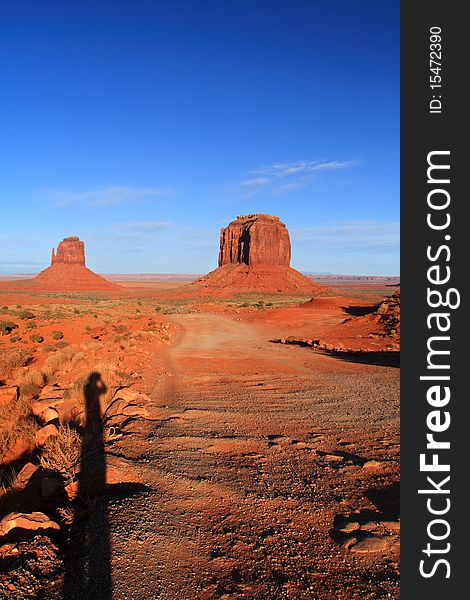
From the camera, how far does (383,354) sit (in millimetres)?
14305

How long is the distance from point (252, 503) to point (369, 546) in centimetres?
127

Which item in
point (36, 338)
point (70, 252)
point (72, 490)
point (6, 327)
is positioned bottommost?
point (72, 490)

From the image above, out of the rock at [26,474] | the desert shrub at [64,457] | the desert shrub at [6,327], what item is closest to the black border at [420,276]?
the desert shrub at [64,457]

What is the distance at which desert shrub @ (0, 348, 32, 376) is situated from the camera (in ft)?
40.1

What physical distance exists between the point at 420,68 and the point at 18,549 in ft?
17.6

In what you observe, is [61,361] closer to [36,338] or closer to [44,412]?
[44,412]

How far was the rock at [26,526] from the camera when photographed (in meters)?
3.39

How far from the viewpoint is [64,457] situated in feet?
16.1

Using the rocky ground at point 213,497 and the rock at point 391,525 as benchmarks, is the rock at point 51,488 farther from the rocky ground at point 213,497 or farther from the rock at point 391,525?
the rock at point 391,525

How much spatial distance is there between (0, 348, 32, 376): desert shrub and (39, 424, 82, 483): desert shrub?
811 centimetres

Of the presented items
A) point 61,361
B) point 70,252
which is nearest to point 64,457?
point 61,361

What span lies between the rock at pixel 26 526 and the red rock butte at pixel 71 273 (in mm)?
106796

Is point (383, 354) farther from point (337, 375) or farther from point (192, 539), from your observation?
point (192, 539)

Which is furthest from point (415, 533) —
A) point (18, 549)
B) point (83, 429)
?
point (83, 429)
